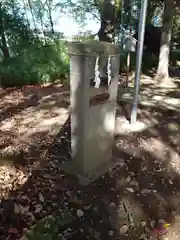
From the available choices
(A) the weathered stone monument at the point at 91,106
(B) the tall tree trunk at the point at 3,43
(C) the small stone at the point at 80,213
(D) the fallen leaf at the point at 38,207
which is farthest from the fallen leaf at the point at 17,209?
(B) the tall tree trunk at the point at 3,43

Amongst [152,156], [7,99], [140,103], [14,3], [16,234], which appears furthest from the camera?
[14,3]

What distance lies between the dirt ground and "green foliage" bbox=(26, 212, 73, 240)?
0.23 ft

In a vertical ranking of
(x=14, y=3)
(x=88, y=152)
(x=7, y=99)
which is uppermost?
(x=14, y=3)

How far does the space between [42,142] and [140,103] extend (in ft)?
7.11

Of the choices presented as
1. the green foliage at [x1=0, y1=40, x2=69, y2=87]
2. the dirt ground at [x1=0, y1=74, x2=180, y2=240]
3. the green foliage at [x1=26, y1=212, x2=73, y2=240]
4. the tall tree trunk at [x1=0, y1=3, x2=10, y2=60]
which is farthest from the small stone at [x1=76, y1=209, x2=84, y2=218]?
the tall tree trunk at [x1=0, y1=3, x2=10, y2=60]

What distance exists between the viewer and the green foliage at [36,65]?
727cm

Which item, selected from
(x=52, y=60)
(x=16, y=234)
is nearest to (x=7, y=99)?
(x=52, y=60)

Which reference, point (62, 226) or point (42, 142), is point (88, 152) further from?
point (42, 142)

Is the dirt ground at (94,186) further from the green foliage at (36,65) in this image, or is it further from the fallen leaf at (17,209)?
the green foliage at (36,65)

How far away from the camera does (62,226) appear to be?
1718mm

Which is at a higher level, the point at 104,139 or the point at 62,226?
the point at 104,139

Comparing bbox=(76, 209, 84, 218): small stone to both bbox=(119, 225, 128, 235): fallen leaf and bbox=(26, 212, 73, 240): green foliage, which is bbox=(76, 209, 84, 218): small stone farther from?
bbox=(119, 225, 128, 235): fallen leaf

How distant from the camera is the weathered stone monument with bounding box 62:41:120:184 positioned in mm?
1921

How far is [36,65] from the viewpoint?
767cm
